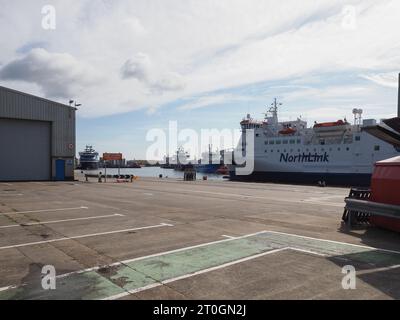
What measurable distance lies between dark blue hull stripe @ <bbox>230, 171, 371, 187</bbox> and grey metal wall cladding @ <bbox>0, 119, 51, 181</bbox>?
3052cm

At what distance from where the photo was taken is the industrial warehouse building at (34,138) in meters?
32.8

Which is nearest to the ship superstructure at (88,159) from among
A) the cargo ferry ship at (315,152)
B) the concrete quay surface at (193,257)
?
the cargo ferry ship at (315,152)

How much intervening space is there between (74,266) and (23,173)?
31.5 meters

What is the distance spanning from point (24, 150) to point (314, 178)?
112ft

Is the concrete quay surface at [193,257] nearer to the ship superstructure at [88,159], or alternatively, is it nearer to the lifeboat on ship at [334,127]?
the lifeboat on ship at [334,127]

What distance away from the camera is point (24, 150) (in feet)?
111

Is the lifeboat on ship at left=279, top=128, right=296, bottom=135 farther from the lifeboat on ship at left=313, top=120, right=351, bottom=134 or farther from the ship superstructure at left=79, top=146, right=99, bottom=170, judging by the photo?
the ship superstructure at left=79, top=146, right=99, bottom=170

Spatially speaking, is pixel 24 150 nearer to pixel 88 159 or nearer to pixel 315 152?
pixel 315 152

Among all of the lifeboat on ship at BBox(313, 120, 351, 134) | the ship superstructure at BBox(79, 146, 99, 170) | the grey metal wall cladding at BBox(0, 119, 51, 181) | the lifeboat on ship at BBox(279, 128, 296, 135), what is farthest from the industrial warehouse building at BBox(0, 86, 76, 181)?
the ship superstructure at BBox(79, 146, 99, 170)

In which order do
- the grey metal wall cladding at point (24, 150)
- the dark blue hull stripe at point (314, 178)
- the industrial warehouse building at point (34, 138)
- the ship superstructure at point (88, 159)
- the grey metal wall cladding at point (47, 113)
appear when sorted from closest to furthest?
the grey metal wall cladding at point (47, 113) → the industrial warehouse building at point (34, 138) → the grey metal wall cladding at point (24, 150) → the dark blue hull stripe at point (314, 178) → the ship superstructure at point (88, 159)

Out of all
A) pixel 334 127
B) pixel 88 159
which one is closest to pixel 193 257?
pixel 334 127

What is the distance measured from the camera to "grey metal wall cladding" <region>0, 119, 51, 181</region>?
3288cm
